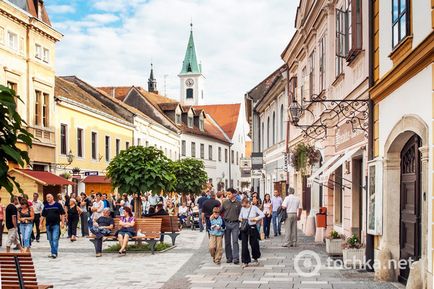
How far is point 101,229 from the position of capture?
18141 millimetres

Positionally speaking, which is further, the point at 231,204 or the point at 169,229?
the point at 169,229

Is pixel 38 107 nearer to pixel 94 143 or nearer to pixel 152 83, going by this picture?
pixel 94 143

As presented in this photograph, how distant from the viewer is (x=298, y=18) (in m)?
26.7

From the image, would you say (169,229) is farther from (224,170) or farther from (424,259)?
(224,170)

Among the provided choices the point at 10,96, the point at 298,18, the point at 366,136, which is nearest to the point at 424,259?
the point at 366,136

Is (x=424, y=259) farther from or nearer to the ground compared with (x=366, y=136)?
nearer to the ground

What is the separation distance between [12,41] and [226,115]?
57532 millimetres

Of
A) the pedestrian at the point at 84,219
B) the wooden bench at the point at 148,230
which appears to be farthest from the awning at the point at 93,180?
the wooden bench at the point at 148,230

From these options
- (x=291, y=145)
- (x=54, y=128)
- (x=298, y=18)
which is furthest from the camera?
(x=54, y=128)

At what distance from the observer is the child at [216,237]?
1549cm

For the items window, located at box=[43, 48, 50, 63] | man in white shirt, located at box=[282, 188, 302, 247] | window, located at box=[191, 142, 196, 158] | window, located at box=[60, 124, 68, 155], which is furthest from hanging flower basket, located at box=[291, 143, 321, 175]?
window, located at box=[191, 142, 196, 158]

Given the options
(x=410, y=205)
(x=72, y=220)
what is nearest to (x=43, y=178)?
(x=72, y=220)

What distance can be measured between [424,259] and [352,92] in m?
6.66

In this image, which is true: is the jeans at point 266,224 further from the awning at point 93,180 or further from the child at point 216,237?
the awning at point 93,180
